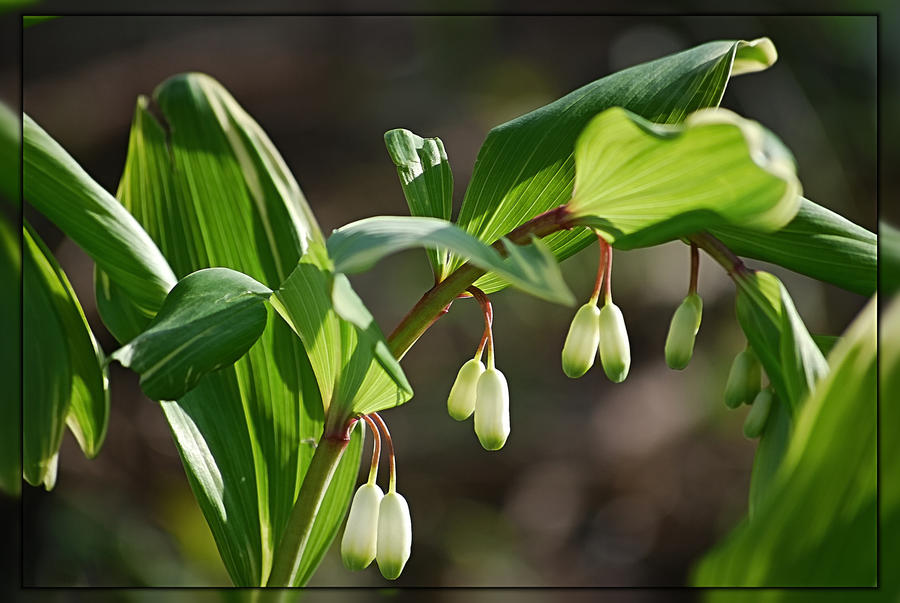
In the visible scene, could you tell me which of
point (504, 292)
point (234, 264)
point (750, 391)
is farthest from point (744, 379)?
point (504, 292)

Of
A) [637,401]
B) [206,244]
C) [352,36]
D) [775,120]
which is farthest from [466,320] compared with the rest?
[206,244]

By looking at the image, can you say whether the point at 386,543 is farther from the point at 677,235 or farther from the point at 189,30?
the point at 189,30

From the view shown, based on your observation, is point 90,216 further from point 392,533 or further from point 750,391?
point 750,391

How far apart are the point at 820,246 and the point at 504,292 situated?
5.45 ft

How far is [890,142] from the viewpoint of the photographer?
68.8 inches

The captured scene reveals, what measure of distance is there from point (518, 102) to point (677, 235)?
1.88m

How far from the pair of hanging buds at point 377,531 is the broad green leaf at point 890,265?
40 centimetres

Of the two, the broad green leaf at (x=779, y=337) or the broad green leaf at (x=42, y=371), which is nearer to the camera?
the broad green leaf at (x=779, y=337)

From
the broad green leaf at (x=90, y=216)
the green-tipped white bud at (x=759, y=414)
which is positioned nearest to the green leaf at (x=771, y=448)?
the green-tipped white bud at (x=759, y=414)

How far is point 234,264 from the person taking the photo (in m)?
0.79

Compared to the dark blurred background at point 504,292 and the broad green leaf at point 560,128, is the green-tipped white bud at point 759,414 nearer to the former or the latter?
the broad green leaf at point 560,128

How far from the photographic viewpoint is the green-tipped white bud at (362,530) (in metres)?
0.59

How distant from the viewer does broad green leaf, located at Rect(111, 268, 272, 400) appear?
1.60 ft

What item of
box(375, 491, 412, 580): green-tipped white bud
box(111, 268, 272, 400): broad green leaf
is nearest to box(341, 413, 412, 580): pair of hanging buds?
box(375, 491, 412, 580): green-tipped white bud
